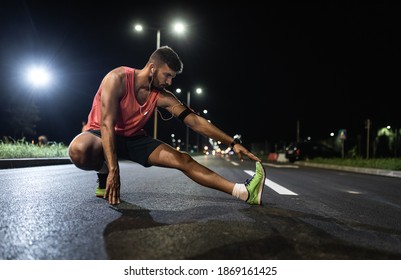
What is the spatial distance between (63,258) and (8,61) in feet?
145

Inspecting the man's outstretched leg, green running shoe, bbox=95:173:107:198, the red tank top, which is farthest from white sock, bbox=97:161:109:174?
the man's outstretched leg

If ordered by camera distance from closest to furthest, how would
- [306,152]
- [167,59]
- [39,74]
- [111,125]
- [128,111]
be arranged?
[111,125] < [167,59] < [128,111] < [39,74] < [306,152]

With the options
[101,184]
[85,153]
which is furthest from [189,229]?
[101,184]

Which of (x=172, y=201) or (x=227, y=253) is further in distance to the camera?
(x=172, y=201)

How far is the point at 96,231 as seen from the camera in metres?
2.79

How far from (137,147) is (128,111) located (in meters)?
0.39

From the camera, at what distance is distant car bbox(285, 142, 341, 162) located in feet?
95.7

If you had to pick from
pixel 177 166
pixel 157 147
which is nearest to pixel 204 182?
pixel 177 166

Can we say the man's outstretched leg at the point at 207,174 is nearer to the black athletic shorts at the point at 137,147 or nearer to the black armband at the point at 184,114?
the black athletic shorts at the point at 137,147

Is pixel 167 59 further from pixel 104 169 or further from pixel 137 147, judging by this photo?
pixel 104 169

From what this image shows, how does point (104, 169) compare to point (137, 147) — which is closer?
point (137, 147)

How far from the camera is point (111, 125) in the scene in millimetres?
3688

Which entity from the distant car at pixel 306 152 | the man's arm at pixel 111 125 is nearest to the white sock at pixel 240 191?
the man's arm at pixel 111 125
